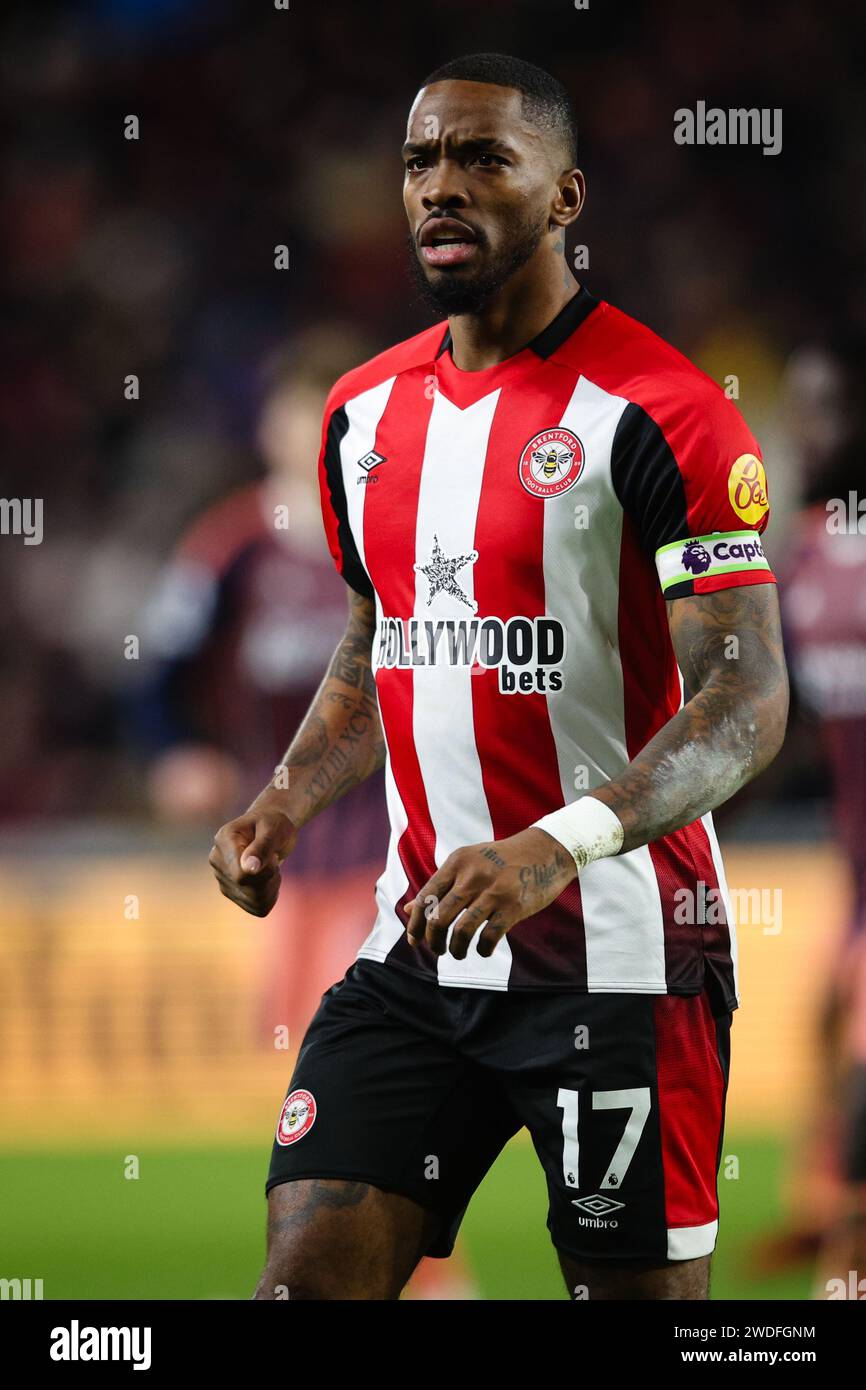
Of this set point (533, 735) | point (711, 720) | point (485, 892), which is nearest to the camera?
point (485, 892)

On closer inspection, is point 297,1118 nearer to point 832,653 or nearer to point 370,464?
point 370,464

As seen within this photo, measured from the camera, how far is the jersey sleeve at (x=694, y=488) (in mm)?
2523

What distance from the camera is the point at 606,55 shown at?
10156mm

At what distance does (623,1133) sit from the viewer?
2.61 meters

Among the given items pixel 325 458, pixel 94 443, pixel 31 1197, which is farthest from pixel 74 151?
pixel 325 458

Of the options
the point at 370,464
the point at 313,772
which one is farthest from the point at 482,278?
the point at 313,772

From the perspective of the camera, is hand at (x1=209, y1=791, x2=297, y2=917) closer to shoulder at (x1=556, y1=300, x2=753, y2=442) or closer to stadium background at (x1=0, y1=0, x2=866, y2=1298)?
shoulder at (x1=556, y1=300, x2=753, y2=442)

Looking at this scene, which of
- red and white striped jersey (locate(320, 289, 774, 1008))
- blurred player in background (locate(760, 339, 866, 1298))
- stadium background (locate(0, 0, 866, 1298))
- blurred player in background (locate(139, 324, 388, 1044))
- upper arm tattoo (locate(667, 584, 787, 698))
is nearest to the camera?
upper arm tattoo (locate(667, 584, 787, 698))

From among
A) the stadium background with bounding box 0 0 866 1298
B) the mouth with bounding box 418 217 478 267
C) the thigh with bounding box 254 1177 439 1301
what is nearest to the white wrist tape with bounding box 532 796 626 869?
the thigh with bounding box 254 1177 439 1301

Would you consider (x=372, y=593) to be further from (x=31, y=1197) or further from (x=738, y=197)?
(x=738, y=197)

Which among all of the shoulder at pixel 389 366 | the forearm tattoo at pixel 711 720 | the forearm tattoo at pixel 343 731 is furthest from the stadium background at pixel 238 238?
the forearm tattoo at pixel 711 720

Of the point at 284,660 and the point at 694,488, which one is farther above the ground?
the point at 284,660

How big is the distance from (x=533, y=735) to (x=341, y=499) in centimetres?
54

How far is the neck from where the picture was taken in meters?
2.79
